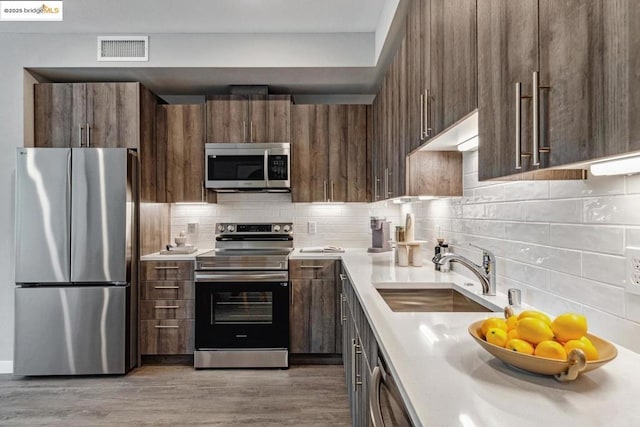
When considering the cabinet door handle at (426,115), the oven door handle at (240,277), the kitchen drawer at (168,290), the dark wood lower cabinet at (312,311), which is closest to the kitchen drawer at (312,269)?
the dark wood lower cabinet at (312,311)

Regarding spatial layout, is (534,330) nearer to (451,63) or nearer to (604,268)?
(604,268)

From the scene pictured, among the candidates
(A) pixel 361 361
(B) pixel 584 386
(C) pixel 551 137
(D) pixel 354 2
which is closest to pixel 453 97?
(C) pixel 551 137

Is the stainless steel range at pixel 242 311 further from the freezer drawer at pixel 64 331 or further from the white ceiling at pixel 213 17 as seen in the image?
the white ceiling at pixel 213 17

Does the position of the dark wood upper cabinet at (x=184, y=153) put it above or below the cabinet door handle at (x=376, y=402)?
above

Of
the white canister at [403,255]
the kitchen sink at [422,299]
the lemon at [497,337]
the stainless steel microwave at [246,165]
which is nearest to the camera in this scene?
the lemon at [497,337]

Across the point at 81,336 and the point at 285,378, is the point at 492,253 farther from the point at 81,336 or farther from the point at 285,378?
the point at 81,336

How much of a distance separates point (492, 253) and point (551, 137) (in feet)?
3.20

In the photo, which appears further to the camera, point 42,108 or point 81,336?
point 42,108

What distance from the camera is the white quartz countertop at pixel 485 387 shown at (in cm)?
70

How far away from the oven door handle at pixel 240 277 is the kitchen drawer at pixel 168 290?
0.15 meters

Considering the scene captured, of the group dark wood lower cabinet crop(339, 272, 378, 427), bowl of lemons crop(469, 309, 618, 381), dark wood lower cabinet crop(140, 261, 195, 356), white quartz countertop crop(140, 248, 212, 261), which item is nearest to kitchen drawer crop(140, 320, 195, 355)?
dark wood lower cabinet crop(140, 261, 195, 356)

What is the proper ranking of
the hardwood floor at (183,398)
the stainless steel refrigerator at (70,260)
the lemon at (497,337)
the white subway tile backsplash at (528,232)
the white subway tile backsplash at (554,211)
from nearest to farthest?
1. the lemon at (497,337)
2. the white subway tile backsplash at (554,211)
3. the white subway tile backsplash at (528,232)
4. the hardwood floor at (183,398)
5. the stainless steel refrigerator at (70,260)

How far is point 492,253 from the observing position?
1.71 m

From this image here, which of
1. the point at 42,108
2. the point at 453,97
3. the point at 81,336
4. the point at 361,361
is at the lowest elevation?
the point at 81,336
